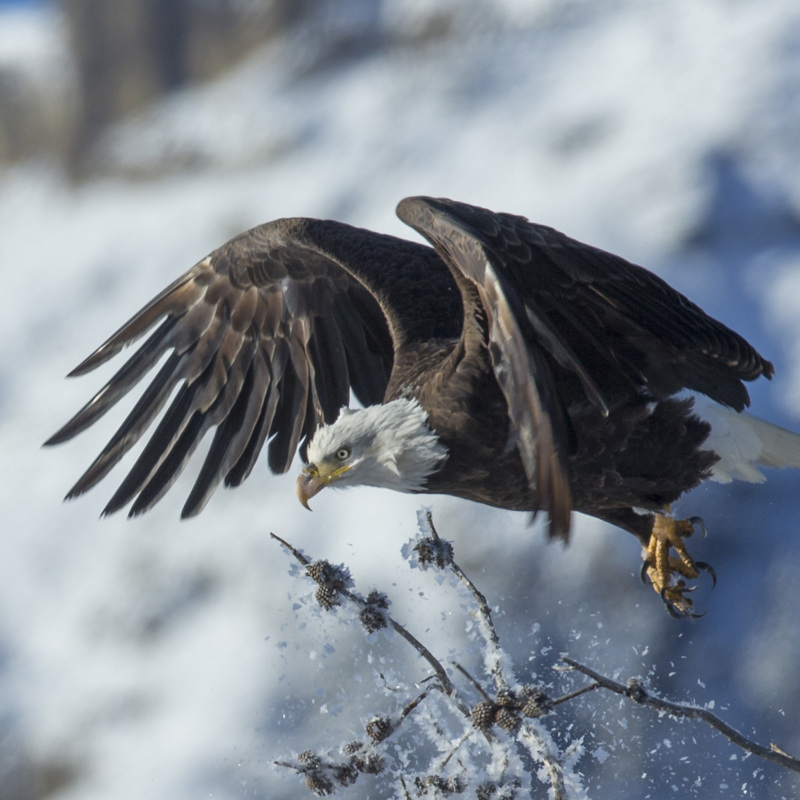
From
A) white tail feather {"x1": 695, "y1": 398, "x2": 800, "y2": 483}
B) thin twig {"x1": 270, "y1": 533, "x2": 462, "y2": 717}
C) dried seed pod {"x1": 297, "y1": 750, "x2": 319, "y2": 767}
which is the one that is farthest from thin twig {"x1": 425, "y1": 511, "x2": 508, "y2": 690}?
white tail feather {"x1": 695, "y1": 398, "x2": 800, "y2": 483}

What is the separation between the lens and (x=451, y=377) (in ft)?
9.76

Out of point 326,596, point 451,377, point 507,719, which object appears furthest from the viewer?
point 451,377

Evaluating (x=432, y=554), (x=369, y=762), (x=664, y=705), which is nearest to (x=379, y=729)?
(x=369, y=762)

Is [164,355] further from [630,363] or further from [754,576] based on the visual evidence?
[754,576]

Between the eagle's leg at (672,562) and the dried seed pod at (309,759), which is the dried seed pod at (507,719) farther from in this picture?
the eagle's leg at (672,562)

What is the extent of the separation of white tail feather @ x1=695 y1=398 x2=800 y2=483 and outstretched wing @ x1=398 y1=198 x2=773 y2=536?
0.32 ft

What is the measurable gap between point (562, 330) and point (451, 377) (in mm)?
329

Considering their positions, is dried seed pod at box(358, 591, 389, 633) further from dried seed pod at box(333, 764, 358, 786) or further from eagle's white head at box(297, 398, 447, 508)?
eagle's white head at box(297, 398, 447, 508)

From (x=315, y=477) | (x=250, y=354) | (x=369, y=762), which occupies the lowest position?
(x=369, y=762)

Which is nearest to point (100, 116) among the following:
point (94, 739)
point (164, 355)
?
point (94, 739)

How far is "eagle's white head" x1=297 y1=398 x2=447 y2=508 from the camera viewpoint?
2.97 metres

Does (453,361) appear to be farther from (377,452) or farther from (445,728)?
(445,728)

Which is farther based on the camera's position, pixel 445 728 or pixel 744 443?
pixel 744 443

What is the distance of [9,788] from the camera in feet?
39.9
